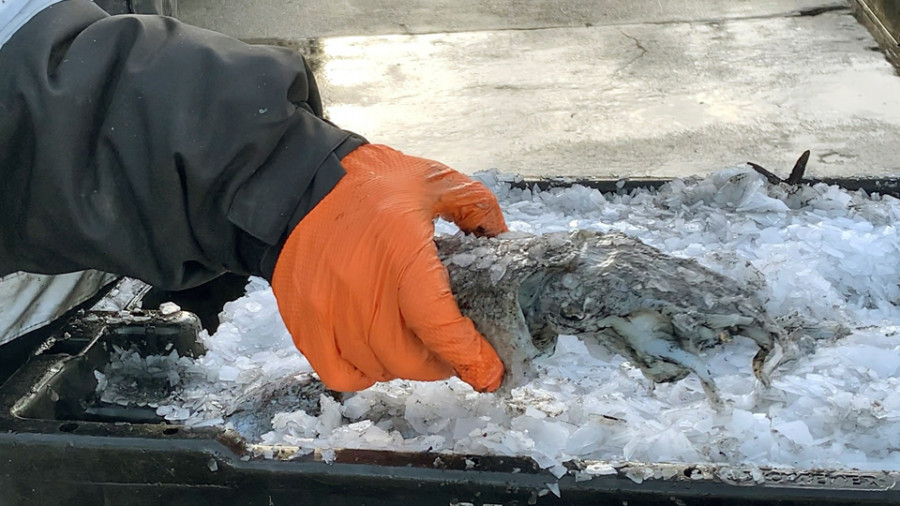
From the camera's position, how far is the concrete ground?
12.2 ft

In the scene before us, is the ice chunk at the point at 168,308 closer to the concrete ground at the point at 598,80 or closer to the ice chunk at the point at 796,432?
the ice chunk at the point at 796,432

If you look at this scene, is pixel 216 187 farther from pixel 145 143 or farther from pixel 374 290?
pixel 374 290

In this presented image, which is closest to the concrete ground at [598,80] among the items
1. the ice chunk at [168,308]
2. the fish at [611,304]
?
the ice chunk at [168,308]

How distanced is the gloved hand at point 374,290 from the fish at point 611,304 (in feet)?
0.15

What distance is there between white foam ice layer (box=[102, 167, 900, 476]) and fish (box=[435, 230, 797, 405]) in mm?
67

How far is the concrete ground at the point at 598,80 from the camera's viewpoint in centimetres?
371

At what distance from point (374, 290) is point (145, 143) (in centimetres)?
39

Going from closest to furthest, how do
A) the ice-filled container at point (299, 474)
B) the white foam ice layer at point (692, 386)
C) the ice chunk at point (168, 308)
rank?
the ice-filled container at point (299, 474) < the white foam ice layer at point (692, 386) < the ice chunk at point (168, 308)

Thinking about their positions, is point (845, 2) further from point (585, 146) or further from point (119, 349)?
point (119, 349)

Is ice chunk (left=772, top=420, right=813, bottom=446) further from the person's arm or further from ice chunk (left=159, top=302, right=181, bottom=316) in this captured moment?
ice chunk (left=159, top=302, right=181, bottom=316)

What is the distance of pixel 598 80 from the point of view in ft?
14.6

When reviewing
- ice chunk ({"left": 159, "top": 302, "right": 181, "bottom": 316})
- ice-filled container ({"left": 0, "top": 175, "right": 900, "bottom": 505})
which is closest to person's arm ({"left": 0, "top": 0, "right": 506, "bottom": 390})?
ice-filled container ({"left": 0, "top": 175, "right": 900, "bottom": 505})

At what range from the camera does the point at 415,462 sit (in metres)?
1.23

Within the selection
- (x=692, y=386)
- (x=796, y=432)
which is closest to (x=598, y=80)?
(x=692, y=386)
